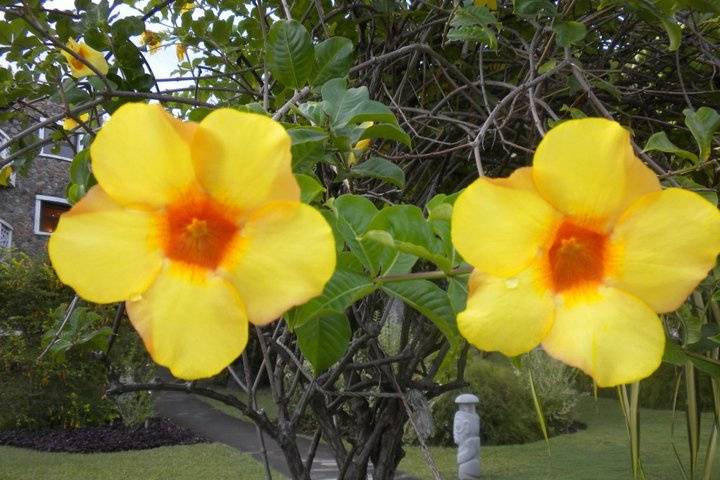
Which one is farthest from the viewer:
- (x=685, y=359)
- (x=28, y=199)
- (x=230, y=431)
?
(x=28, y=199)

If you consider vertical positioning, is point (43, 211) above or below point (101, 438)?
below

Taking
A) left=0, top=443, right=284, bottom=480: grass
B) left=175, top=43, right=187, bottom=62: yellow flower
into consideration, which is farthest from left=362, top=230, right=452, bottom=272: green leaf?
left=0, top=443, right=284, bottom=480: grass

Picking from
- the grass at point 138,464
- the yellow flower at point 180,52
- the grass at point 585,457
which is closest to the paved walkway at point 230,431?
the grass at point 138,464

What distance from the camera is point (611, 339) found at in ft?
1.34

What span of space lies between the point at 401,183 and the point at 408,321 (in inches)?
41.1

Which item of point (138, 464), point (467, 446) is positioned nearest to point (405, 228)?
point (467, 446)

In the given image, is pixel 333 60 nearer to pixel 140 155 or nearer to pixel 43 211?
pixel 140 155

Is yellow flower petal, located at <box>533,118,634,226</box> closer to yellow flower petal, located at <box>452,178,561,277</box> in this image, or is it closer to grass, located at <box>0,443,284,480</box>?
yellow flower petal, located at <box>452,178,561,277</box>

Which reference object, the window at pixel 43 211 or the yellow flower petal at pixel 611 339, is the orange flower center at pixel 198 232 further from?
the window at pixel 43 211

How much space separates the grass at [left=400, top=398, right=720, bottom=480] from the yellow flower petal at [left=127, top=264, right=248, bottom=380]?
492 cm

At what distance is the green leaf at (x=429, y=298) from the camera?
462mm

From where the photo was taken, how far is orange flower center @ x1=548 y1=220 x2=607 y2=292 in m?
0.42

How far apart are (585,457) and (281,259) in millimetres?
6575

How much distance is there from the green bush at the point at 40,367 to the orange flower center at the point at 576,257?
292 inches
